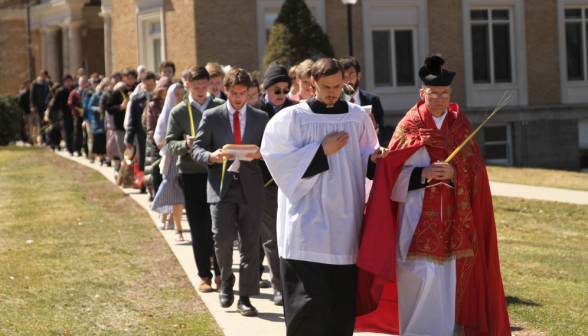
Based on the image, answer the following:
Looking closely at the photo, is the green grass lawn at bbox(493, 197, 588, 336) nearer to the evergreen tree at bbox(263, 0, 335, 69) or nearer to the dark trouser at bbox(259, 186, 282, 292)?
the dark trouser at bbox(259, 186, 282, 292)

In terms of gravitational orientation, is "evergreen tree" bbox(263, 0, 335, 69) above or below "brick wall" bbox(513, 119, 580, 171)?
above

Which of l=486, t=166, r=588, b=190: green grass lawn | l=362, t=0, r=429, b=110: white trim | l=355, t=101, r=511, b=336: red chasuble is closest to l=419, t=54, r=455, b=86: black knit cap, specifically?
l=355, t=101, r=511, b=336: red chasuble

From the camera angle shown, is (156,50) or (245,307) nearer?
(245,307)

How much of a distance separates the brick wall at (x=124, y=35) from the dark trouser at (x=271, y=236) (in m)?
16.2

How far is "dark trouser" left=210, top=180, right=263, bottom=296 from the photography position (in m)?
6.05

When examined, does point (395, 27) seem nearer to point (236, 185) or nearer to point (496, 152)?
point (496, 152)

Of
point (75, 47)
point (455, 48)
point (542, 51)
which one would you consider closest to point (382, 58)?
point (455, 48)

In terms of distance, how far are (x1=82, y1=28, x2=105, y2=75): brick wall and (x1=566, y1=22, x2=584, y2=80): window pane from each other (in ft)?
69.0

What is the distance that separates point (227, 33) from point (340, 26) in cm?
339

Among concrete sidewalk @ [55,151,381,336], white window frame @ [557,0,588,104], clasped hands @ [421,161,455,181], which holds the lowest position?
concrete sidewalk @ [55,151,381,336]

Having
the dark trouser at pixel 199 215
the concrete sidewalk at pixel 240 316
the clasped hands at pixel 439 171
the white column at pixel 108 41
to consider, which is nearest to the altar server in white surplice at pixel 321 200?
the clasped hands at pixel 439 171

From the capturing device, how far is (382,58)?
21.0 metres

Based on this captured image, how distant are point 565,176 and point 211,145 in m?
13.3

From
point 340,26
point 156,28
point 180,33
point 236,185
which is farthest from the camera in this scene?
point 156,28
